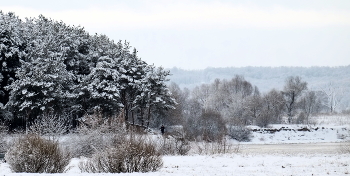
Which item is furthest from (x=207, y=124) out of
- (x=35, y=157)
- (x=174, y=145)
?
(x=35, y=157)

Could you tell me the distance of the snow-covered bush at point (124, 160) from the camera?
1939 cm

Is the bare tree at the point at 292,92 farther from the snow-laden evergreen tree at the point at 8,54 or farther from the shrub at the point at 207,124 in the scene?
the snow-laden evergreen tree at the point at 8,54

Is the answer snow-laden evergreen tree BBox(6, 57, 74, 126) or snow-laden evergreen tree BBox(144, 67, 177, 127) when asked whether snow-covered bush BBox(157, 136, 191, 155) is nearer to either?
snow-laden evergreen tree BBox(6, 57, 74, 126)

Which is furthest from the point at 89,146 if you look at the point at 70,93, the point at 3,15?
the point at 3,15

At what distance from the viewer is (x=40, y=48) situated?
165 feet

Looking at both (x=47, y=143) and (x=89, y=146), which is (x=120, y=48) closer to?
(x=89, y=146)

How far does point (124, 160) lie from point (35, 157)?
332 cm

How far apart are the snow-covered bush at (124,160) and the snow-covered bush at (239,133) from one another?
151 ft

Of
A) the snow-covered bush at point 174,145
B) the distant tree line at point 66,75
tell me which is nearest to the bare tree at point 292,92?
the distant tree line at point 66,75

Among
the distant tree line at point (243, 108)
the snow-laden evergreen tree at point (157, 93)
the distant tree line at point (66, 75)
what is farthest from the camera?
the distant tree line at point (243, 108)

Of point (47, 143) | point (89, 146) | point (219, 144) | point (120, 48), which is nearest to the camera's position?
point (47, 143)

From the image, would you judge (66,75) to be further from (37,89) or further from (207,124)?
(207,124)

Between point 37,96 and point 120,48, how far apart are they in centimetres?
1626

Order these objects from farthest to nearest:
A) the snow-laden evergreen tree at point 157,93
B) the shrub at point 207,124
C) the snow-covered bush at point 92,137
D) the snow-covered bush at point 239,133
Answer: the snow-covered bush at point 239,133, the shrub at point 207,124, the snow-laden evergreen tree at point 157,93, the snow-covered bush at point 92,137
